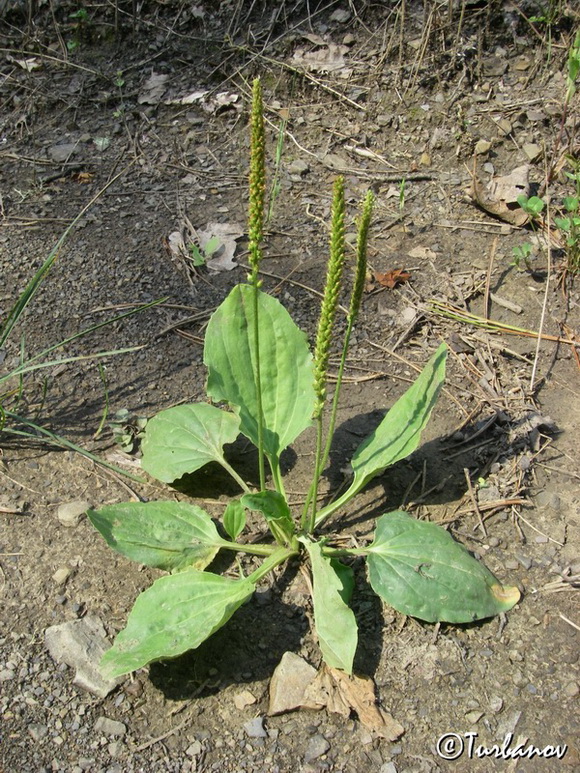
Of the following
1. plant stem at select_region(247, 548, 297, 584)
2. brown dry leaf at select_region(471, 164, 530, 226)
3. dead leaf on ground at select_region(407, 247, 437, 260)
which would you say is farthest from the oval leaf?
brown dry leaf at select_region(471, 164, 530, 226)

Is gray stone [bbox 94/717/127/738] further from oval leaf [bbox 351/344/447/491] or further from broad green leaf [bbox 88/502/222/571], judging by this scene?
oval leaf [bbox 351/344/447/491]

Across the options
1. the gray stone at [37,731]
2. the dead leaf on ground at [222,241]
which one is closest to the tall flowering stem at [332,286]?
the gray stone at [37,731]

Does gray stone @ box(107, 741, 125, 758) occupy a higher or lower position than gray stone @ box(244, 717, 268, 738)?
lower

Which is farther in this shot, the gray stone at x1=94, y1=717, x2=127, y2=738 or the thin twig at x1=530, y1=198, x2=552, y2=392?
the thin twig at x1=530, y1=198, x2=552, y2=392

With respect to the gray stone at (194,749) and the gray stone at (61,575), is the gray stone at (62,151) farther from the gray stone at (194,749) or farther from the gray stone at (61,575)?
the gray stone at (194,749)

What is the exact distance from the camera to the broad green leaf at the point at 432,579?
224cm

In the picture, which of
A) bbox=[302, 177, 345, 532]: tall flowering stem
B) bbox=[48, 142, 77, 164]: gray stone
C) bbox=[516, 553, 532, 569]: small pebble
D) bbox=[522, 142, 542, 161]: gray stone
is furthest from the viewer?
bbox=[48, 142, 77, 164]: gray stone

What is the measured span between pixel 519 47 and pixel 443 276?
190 centimetres

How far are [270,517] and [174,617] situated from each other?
41 centimetres

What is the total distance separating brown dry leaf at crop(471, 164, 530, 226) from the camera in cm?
396

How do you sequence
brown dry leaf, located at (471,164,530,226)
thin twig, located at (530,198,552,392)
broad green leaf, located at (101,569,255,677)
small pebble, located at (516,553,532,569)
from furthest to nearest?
brown dry leaf, located at (471,164,530,226)
thin twig, located at (530,198,552,392)
small pebble, located at (516,553,532,569)
broad green leaf, located at (101,569,255,677)

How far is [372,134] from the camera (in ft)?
14.6

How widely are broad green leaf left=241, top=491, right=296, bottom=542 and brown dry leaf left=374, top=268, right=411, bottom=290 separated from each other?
1.56 m

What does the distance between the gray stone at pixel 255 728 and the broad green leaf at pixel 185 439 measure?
866 millimetres
